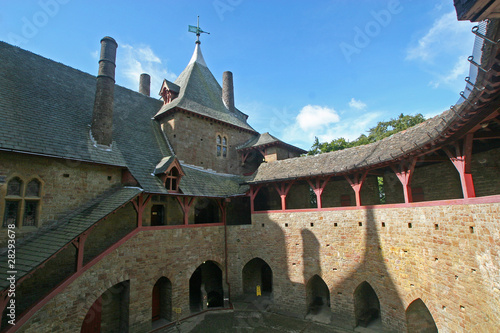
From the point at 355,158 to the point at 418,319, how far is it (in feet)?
23.2

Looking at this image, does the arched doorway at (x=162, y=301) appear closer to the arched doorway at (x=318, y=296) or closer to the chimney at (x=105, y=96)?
the arched doorway at (x=318, y=296)

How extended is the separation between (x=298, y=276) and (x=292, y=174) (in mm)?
5416

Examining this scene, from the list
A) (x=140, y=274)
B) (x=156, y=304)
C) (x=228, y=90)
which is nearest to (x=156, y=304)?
(x=156, y=304)

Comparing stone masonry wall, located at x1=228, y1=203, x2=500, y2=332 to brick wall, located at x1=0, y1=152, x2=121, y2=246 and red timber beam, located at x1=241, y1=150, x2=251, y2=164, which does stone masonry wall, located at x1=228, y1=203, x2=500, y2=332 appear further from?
brick wall, located at x1=0, y1=152, x2=121, y2=246

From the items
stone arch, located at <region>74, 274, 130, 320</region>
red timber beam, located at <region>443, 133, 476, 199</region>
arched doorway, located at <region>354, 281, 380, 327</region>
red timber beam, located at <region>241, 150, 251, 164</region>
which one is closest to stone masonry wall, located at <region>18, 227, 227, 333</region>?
stone arch, located at <region>74, 274, 130, 320</region>

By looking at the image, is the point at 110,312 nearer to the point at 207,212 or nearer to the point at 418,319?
the point at 207,212

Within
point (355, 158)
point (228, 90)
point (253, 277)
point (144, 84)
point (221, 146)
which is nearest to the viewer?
point (355, 158)

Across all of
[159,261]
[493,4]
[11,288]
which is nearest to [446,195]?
[493,4]

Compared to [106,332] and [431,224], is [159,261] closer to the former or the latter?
[106,332]

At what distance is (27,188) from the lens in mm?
9633

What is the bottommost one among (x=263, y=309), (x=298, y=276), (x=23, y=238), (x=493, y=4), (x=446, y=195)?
(x=263, y=309)

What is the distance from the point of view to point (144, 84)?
2175 cm

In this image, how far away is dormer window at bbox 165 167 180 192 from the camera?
1318 cm

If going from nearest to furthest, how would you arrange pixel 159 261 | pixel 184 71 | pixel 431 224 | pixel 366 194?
pixel 431 224
pixel 159 261
pixel 366 194
pixel 184 71
